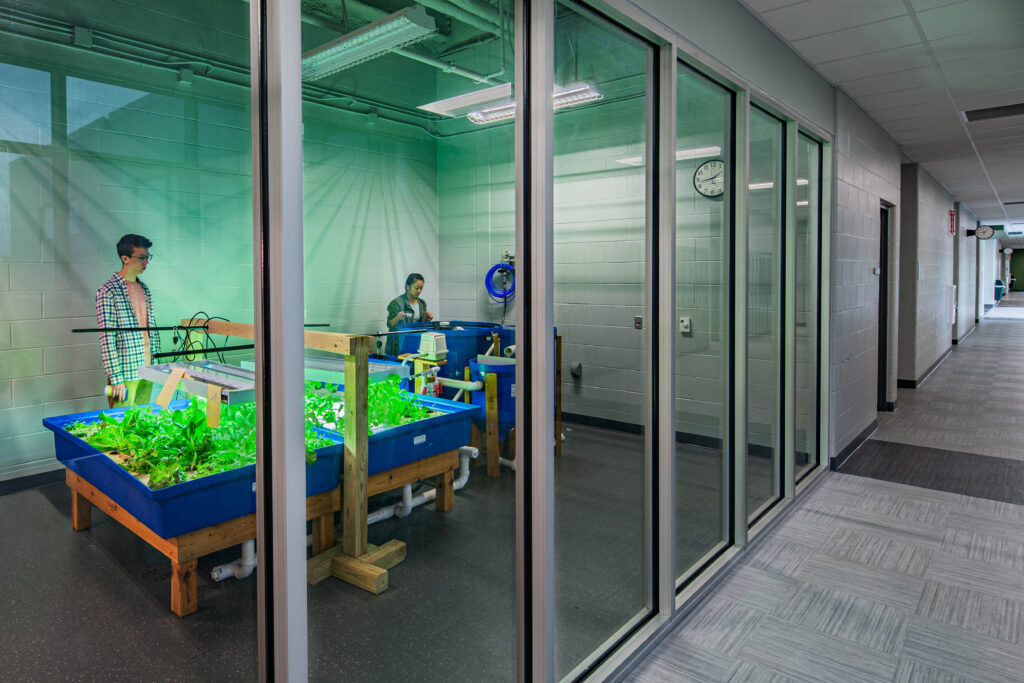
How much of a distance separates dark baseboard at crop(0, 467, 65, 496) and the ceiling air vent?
20.8 feet

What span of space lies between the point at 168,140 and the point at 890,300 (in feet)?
23.9

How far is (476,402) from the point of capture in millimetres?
1729

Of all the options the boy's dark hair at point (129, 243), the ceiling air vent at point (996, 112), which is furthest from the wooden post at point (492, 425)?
the ceiling air vent at point (996, 112)

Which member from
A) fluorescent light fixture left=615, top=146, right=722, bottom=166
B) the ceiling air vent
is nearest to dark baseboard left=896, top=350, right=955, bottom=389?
the ceiling air vent

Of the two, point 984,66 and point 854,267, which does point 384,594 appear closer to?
point 854,267

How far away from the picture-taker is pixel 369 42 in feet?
4.50

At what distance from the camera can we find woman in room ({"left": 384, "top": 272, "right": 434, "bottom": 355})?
1441mm

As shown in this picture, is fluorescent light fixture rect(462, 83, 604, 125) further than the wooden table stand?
Yes

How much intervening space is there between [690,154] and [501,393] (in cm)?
149

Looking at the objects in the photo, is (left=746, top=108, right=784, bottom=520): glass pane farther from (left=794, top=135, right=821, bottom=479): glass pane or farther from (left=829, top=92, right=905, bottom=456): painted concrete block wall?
(left=829, top=92, right=905, bottom=456): painted concrete block wall

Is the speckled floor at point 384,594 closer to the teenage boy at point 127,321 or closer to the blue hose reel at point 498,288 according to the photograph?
the teenage boy at point 127,321

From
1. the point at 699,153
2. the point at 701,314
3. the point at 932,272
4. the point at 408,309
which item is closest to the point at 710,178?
the point at 699,153

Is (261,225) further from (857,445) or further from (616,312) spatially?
(857,445)

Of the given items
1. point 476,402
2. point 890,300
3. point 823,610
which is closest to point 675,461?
point 823,610
